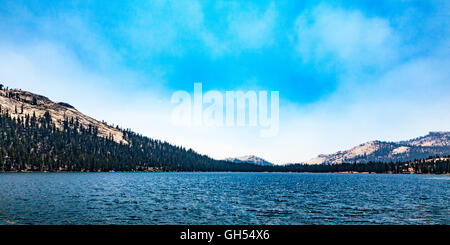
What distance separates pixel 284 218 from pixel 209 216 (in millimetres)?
14037

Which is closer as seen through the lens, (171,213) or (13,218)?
(13,218)

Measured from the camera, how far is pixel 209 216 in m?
49.9

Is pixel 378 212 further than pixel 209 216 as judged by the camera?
Yes

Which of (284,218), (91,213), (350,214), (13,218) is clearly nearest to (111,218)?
(91,213)
